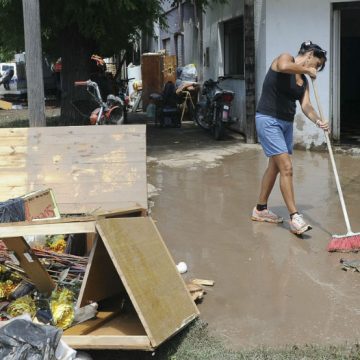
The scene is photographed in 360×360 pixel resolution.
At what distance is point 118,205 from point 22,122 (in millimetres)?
10937

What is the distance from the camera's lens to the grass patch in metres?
3.28

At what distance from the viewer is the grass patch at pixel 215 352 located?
328 cm

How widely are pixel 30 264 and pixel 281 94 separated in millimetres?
2944

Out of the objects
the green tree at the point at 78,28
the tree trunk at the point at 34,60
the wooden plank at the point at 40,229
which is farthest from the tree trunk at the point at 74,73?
the wooden plank at the point at 40,229

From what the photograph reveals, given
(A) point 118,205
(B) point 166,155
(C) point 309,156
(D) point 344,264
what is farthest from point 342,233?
(B) point 166,155

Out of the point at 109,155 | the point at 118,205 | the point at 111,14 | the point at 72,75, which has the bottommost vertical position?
the point at 118,205

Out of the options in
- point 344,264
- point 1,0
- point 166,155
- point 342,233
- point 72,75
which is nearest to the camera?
point 344,264

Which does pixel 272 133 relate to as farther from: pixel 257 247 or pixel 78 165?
pixel 78 165

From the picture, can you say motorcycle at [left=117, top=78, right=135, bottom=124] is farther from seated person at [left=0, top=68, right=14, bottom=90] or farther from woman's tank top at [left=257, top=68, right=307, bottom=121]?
seated person at [left=0, top=68, right=14, bottom=90]

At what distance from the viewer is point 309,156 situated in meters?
9.41

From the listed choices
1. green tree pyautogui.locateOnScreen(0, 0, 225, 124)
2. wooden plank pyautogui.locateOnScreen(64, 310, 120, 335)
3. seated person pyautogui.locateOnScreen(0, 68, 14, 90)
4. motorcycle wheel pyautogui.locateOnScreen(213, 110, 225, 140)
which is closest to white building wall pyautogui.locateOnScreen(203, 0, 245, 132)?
motorcycle wheel pyautogui.locateOnScreen(213, 110, 225, 140)

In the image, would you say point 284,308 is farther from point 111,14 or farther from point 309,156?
point 111,14

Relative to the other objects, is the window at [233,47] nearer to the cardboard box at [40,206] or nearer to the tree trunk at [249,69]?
the tree trunk at [249,69]

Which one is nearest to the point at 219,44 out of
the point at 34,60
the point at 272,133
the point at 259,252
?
the point at 34,60
